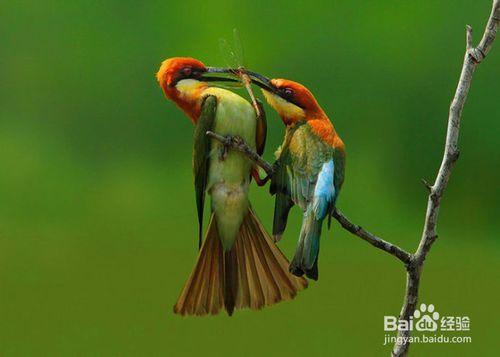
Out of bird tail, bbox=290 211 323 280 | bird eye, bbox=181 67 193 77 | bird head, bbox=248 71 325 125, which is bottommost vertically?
bird tail, bbox=290 211 323 280

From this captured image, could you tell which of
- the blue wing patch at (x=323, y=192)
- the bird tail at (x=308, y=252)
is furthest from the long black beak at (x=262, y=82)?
the bird tail at (x=308, y=252)

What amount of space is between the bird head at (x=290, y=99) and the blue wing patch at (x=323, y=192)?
146 mm

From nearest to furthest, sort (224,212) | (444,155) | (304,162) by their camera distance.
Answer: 1. (304,162)
2. (444,155)
3. (224,212)

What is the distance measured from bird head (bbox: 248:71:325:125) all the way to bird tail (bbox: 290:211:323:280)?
0.90ft

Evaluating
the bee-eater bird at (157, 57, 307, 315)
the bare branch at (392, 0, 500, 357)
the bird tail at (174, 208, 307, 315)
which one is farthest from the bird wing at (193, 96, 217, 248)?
the bare branch at (392, 0, 500, 357)

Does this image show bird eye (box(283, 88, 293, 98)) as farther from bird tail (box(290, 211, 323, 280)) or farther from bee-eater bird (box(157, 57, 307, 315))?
bird tail (box(290, 211, 323, 280))

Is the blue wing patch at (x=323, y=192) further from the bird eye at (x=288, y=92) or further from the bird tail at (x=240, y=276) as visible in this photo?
the bird tail at (x=240, y=276)

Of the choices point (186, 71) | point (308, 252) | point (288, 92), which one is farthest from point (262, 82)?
point (308, 252)

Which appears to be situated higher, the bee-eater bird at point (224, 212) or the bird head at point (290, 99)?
A: the bird head at point (290, 99)

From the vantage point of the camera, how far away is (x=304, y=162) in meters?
2.26

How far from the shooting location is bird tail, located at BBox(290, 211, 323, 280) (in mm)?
2135

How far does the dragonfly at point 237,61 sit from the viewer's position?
2.34 meters

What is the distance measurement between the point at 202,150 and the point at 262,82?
0.78ft

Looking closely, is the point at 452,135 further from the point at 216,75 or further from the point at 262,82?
the point at 216,75
